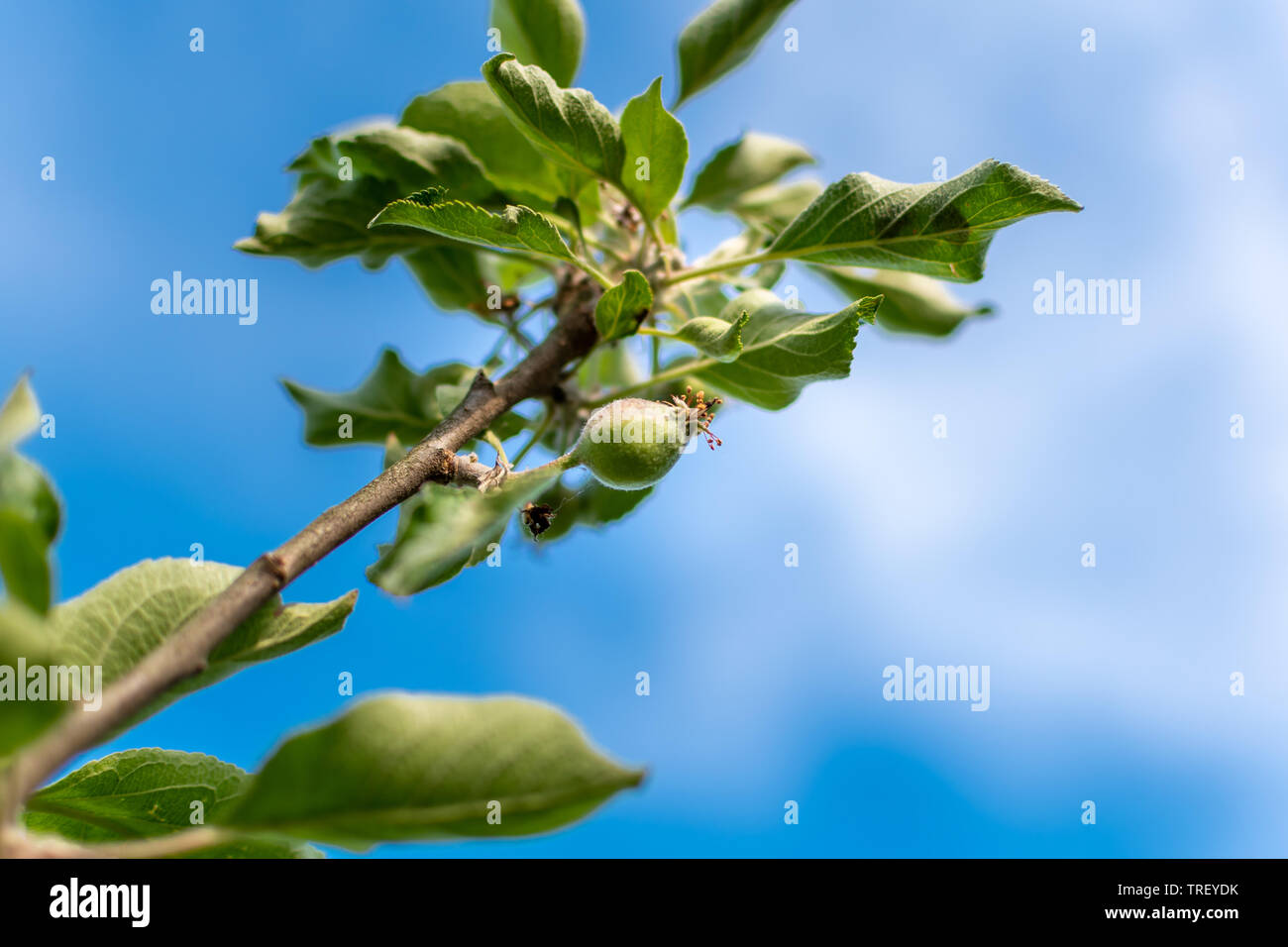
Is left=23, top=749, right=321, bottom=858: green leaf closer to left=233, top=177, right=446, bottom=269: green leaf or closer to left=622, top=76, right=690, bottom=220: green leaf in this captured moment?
left=233, top=177, right=446, bottom=269: green leaf

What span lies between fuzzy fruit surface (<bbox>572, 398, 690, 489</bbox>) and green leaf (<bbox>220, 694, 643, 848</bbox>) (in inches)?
26.2

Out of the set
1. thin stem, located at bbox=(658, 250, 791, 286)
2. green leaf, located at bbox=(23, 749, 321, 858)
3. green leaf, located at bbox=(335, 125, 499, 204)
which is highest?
green leaf, located at bbox=(335, 125, 499, 204)

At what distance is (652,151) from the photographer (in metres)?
2.04

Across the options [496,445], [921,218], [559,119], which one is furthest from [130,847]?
[921,218]

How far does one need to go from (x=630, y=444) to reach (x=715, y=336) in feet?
0.96

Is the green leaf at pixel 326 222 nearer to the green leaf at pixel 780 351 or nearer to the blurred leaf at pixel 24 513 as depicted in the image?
the green leaf at pixel 780 351

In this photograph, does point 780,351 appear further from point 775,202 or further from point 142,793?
point 142,793

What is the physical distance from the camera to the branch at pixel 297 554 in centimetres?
99

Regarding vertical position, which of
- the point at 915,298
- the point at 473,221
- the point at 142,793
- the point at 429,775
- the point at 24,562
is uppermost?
the point at 915,298

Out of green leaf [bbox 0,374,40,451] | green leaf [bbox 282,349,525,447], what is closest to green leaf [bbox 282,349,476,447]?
green leaf [bbox 282,349,525,447]

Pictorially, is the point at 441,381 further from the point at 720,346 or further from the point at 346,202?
the point at 720,346

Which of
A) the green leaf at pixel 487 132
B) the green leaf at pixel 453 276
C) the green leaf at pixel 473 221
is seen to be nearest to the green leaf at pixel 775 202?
the green leaf at pixel 487 132

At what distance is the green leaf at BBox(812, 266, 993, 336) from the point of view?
2705 mm

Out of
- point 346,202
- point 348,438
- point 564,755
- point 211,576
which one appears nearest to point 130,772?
point 211,576
